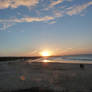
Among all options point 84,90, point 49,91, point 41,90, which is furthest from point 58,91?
point 84,90

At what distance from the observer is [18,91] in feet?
25.6

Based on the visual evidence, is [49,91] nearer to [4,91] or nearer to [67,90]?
[67,90]

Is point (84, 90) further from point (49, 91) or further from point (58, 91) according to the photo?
point (49, 91)

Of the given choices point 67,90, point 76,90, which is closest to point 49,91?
point 67,90

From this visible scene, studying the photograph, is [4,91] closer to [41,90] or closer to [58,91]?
[41,90]

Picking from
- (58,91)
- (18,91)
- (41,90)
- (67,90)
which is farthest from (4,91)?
(67,90)

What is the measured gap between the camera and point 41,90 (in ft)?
26.2

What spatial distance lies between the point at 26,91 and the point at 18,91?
1.93 feet

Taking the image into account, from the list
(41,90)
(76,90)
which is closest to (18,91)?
(41,90)

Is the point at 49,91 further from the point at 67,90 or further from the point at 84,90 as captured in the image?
the point at 84,90

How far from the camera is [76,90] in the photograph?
804cm

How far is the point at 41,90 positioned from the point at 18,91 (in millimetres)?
1675

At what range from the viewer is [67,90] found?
8.01 m

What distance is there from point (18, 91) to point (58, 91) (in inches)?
114
